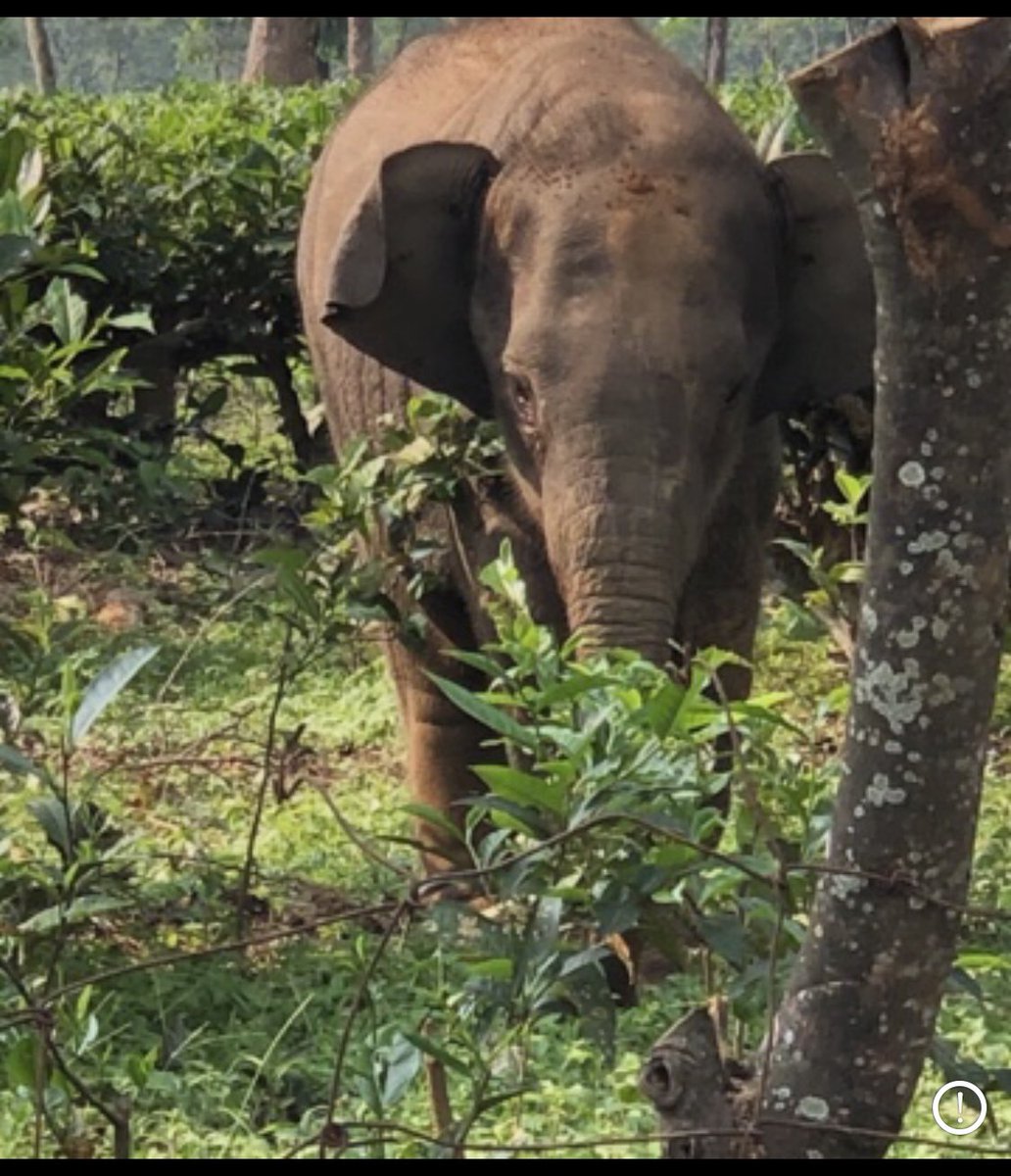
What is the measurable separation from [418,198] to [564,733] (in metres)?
3.20

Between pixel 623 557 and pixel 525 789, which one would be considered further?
pixel 623 557

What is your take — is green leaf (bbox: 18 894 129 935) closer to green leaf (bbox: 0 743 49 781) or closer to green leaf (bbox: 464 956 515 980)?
green leaf (bbox: 0 743 49 781)

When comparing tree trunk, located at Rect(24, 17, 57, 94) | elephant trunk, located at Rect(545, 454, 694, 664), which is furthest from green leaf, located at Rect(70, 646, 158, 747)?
tree trunk, located at Rect(24, 17, 57, 94)

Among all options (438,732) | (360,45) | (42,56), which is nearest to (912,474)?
(438,732)

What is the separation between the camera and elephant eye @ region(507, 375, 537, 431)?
586 centimetres

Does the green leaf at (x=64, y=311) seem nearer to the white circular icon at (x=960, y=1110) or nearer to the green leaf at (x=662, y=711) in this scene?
the green leaf at (x=662, y=711)

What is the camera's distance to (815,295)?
250 inches

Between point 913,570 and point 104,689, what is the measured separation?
114 cm

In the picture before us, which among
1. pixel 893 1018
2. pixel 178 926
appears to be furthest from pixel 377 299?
pixel 893 1018

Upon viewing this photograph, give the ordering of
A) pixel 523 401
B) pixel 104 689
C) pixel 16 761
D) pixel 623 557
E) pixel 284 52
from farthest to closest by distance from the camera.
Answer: pixel 284 52, pixel 523 401, pixel 623 557, pixel 16 761, pixel 104 689

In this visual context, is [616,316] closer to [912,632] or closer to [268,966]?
[268,966]

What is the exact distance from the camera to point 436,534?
6.36 meters

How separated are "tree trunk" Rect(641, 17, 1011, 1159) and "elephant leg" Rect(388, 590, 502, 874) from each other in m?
3.89

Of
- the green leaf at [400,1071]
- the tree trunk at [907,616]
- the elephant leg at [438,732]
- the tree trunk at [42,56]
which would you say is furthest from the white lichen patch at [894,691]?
the tree trunk at [42,56]
